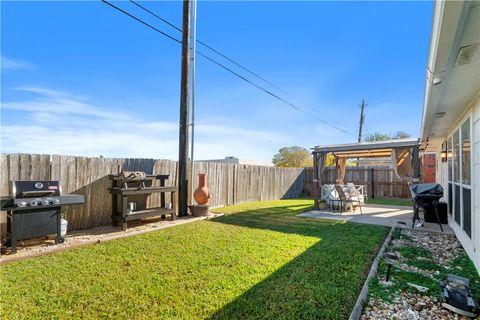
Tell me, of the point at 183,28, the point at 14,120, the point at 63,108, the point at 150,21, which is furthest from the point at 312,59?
the point at 14,120

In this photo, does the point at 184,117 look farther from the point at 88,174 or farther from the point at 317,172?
the point at 317,172

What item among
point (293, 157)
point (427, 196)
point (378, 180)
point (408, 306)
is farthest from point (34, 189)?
point (293, 157)

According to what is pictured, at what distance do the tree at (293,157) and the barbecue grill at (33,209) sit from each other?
21127 mm

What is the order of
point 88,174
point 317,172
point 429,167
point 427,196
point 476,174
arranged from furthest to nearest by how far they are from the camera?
1. point 429,167
2. point 317,172
3. point 427,196
4. point 88,174
5. point 476,174

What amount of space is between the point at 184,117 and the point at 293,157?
1863cm

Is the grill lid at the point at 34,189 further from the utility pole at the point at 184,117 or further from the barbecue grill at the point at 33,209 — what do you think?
the utility pole at the point at 184,117

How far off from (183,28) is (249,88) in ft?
14.6

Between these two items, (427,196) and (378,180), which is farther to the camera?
(378,180)

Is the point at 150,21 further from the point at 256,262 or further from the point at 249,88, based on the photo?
the point at 256,262

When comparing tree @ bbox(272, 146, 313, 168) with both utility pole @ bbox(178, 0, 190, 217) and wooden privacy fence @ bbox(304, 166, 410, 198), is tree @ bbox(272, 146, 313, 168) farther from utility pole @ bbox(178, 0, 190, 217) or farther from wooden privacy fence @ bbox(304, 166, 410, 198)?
utility pole @ bbox(178, 0, 190, 217)

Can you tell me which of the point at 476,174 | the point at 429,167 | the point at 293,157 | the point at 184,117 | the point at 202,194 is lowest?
the point at 202,194

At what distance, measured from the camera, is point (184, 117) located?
22.4ft

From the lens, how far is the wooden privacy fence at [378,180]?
11992 millimetres

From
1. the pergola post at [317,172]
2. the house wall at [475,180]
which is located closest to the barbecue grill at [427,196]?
the house wall at [475,180]
